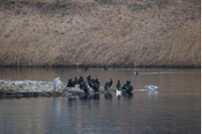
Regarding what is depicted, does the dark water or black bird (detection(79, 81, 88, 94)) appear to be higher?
black bird (detection(79, 81, 88, 94))

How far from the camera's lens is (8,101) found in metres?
19.5

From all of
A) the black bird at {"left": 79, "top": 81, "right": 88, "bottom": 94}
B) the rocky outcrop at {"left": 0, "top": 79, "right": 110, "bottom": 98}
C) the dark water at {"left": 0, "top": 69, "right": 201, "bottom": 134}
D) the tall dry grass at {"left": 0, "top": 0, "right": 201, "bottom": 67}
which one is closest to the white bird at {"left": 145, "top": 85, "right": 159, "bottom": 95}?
the dark water at {"left": 0, "top": 69, "right": 201, "bottom": 134}

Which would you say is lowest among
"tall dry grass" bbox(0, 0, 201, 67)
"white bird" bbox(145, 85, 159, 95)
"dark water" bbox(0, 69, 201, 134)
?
"dark water" bbox(0, 69, 201, 134)

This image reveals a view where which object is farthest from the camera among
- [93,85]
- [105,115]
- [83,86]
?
[93,85]

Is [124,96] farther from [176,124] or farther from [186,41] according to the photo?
[186,41]

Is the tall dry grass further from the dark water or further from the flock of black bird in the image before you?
the dark water

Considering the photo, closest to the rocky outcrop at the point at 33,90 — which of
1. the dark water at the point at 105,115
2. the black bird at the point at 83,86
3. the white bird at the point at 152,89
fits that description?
the black bird at the point at 83,86

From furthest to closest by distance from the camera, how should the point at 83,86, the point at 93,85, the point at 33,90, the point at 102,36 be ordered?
the point at 102,36, the point at 93,85, the point at 83,86, the point at 33,90

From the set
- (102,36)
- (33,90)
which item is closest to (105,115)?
(33,90)

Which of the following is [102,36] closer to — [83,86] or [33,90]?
[83,86]

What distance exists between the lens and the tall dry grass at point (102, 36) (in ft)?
151

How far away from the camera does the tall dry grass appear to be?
151 feet

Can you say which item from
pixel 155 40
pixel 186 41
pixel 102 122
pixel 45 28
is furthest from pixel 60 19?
pixel 102 122

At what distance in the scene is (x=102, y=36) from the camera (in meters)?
52.1
